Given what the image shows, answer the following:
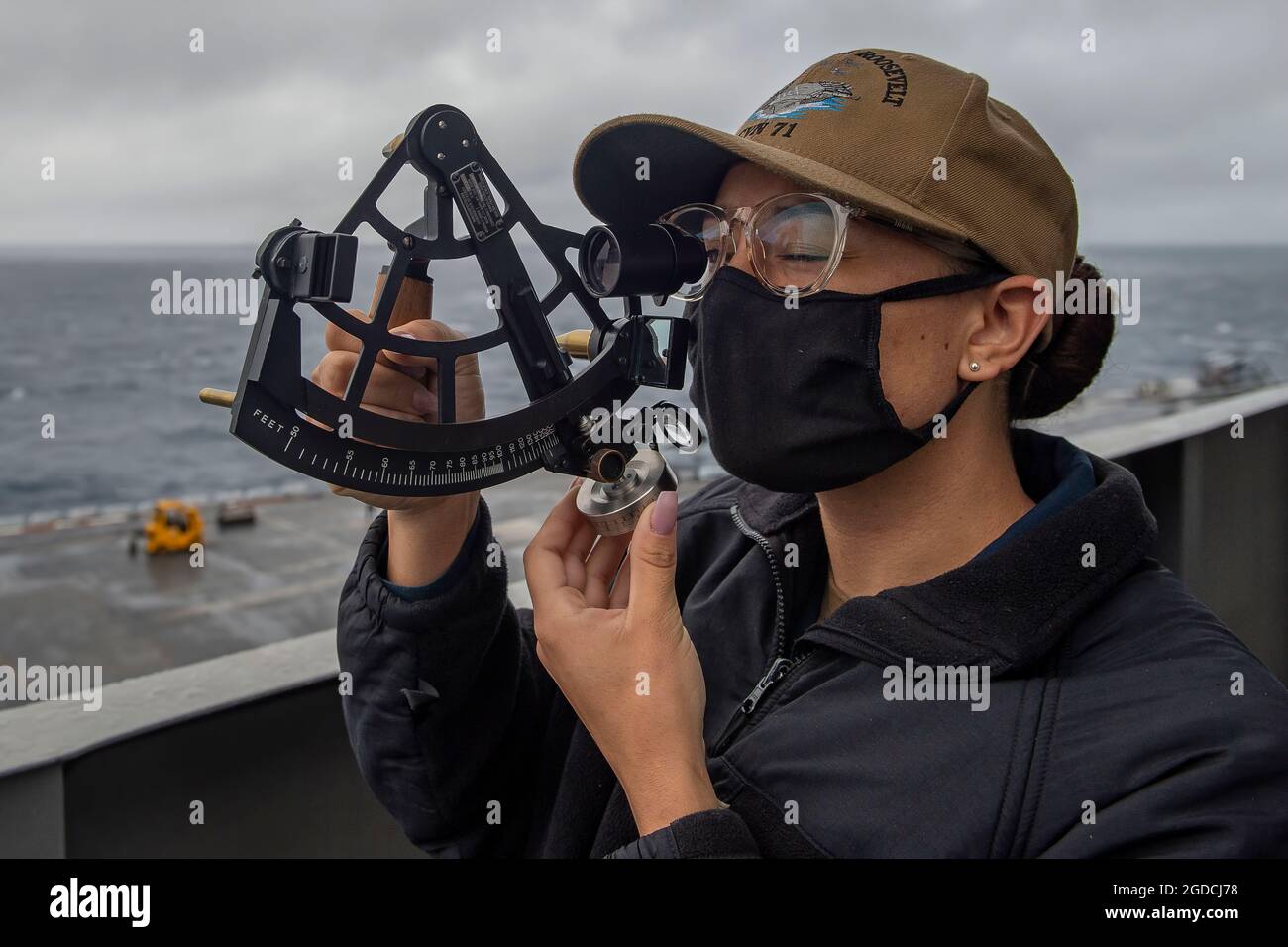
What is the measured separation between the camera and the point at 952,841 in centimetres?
94

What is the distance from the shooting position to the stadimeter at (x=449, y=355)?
34.7 inches

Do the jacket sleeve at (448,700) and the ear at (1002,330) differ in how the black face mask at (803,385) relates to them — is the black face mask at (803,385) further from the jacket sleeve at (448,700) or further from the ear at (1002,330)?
the jacket sleeve at (448,700)

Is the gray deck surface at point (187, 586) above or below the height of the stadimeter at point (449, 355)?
below

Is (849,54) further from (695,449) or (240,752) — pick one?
(240,752)

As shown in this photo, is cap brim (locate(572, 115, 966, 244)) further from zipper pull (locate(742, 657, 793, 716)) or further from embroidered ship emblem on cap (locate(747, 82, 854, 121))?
zipper pull (locate(742, 657, 793, 716))

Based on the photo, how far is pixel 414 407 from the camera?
1.08 meters

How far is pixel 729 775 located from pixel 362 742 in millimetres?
432

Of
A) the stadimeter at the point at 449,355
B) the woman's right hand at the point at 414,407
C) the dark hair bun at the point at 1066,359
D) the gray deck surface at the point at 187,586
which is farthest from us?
the gray deck surface at the point at 187,586

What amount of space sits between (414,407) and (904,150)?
0.53m

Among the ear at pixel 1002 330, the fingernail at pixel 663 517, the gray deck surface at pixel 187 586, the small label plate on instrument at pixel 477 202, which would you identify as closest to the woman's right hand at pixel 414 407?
the small label plate on instrument at pixel 477 202

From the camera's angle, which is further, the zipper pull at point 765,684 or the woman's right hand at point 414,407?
the zipper pull at point 765,684

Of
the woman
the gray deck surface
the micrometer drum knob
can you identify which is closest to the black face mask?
the woman

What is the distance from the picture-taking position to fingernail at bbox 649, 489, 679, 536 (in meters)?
0.96

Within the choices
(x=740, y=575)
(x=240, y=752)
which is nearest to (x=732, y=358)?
(x=740, y=575)
